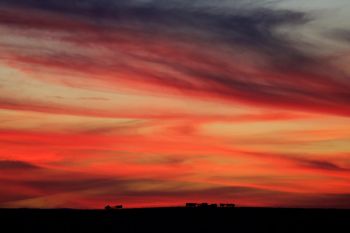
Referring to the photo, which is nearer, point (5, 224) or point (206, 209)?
point (5, 224)

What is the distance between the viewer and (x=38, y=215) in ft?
293

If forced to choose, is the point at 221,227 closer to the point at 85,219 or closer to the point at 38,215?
the point at 85,219

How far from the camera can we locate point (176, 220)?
8431 centimetres

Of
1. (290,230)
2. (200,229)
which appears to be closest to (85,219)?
(200,229)

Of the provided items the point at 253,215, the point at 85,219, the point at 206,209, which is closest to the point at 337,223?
the point at 253,215

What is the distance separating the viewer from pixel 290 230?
78.5 meters

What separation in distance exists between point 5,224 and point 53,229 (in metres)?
6.02

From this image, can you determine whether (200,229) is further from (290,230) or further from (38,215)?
(38,215)

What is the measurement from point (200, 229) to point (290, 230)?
29.8 feet

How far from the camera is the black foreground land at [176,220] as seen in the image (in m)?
79.0

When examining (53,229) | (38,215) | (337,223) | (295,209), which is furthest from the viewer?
(295,209)

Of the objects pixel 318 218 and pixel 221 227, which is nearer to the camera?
pixel 221 227

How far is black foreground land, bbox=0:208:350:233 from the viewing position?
3110 inches

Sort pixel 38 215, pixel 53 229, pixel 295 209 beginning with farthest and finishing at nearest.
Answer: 1. pixel 295 209
2. pixel 38 215
3. pixel 53 229
